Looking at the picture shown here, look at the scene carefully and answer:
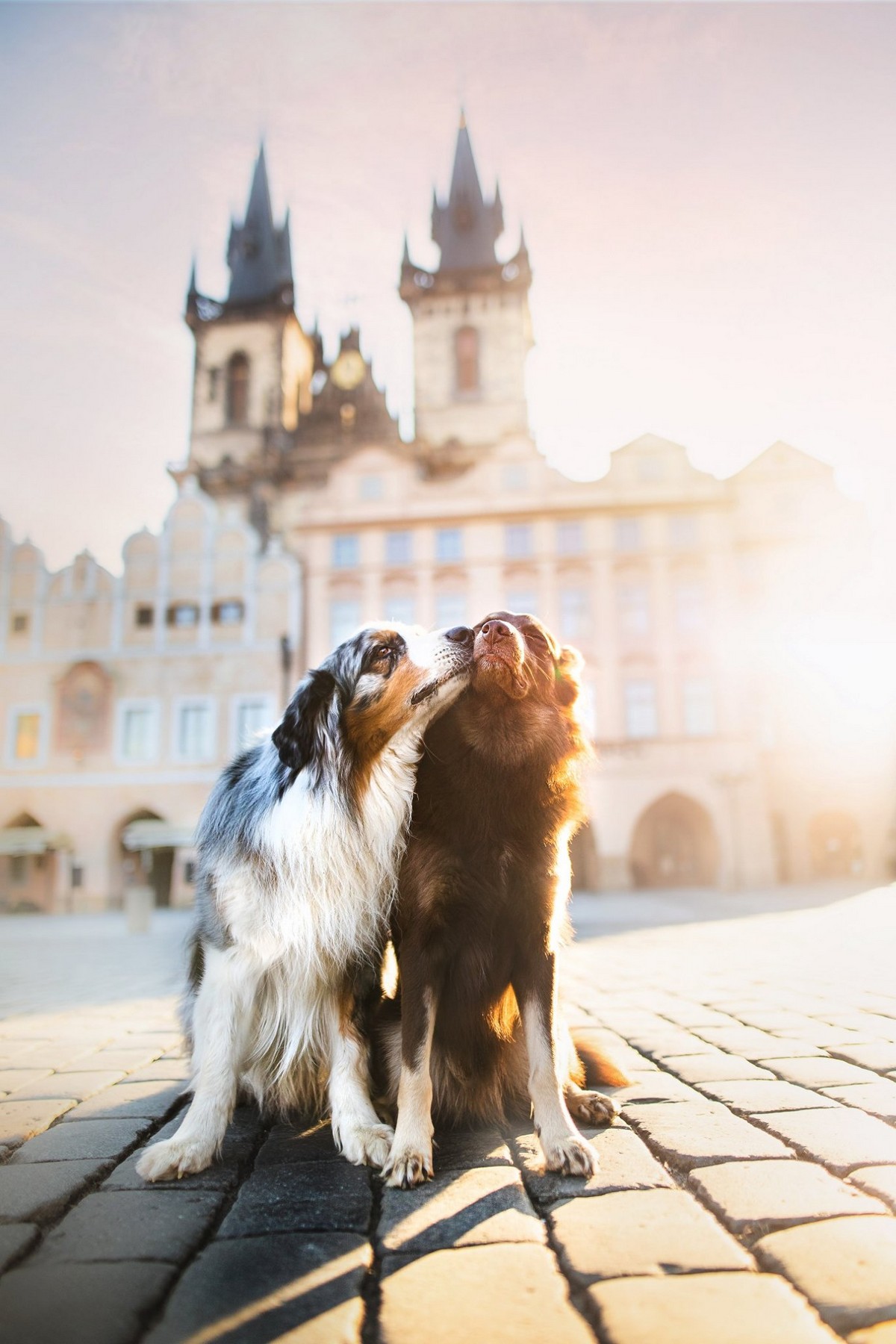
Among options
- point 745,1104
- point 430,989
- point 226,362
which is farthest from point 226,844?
point 226,362

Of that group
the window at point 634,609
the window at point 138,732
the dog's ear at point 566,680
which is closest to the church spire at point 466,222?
the window at point 634,609

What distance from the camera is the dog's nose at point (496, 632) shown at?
2498 mm

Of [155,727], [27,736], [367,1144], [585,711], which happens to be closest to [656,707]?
[155,727]

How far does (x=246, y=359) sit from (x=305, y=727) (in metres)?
42.8

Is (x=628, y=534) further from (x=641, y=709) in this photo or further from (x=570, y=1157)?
(x=570, y=1157)

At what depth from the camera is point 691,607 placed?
24812 mm

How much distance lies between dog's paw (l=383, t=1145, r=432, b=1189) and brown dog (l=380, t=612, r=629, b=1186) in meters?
0.02

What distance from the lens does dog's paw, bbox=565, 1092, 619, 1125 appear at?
98.2 inches

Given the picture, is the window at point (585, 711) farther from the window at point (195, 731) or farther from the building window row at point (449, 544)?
the building window row at point (449, 544)

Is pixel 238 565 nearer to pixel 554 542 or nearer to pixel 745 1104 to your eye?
pixel 554 542

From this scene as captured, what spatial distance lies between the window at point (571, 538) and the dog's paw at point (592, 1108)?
23.2 metres

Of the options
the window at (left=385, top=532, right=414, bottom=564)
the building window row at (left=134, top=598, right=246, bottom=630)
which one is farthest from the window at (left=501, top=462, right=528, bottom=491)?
the building window row at (left=134, top=598, right=246, bottom=630)

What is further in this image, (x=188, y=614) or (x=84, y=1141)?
(x=188, y=614)

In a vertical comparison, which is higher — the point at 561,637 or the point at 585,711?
the point at 561,637
